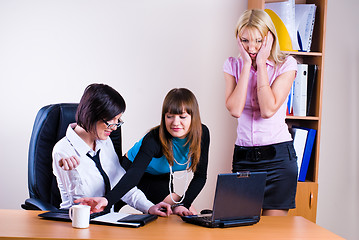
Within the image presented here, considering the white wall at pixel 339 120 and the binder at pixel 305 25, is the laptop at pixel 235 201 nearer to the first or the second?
the binder at pixel 305 25

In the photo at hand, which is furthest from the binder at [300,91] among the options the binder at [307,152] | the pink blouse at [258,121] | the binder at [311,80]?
the pink blouse at [258,121]

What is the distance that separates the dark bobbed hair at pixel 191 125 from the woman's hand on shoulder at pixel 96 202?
16.5 inches

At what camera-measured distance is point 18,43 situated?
323 cm

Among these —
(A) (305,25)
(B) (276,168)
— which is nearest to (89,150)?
(B) (276,168)

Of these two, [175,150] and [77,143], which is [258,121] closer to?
[175,150]

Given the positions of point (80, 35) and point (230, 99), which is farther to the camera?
point (80, 35)

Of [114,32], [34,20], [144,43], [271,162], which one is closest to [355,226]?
[271,162]

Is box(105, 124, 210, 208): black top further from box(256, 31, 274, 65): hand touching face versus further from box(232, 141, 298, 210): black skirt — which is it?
box(256, 31, 274, 65): hand touching face

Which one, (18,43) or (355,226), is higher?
(18,43)

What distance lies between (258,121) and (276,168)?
253 millimetres

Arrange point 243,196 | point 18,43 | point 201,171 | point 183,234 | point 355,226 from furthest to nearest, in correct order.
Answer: point 355,226 → point 18,43 → point 201,171 → point 243,196 → point 183,234

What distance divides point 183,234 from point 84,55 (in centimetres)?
203

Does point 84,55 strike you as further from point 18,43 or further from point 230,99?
point 230,99

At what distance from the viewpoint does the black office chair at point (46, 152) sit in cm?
223
